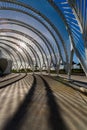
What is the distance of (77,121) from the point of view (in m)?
6.27

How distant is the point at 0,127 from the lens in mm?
5328

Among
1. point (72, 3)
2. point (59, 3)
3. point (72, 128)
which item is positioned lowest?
point (72, 128)

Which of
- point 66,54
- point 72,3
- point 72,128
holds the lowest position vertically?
point 72,128

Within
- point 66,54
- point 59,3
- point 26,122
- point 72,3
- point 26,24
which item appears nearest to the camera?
point 26,122

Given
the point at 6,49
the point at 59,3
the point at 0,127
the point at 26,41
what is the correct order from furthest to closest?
the point at 6,49 → the point at 26,41 → the point at 59,3 → the point at 0,127

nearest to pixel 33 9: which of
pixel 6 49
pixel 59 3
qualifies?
pixel 59 3

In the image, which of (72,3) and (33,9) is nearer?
(72,3)

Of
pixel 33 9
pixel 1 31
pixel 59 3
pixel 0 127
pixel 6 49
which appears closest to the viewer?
pixel 0 127

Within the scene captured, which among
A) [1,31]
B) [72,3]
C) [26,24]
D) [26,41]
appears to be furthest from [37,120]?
[26,41]

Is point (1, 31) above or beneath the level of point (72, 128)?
above

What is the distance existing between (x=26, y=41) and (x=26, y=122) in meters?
50.9

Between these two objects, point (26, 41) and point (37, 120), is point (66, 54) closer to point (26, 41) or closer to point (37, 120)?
point (26, 41)

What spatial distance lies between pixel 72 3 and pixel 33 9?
10.6 metres

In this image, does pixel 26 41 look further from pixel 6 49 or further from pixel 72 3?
pixel 72 3
